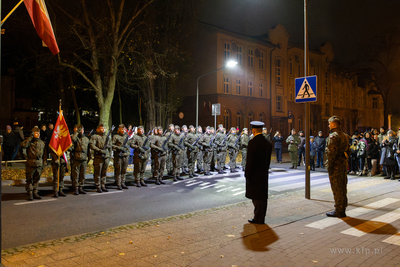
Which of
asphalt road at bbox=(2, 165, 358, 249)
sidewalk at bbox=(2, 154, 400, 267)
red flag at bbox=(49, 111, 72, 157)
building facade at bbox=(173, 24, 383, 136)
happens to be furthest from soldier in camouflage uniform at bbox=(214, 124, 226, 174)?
building facade at bbox=(173, 24, 383, 136)

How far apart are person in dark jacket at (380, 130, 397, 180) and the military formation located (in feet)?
19.3

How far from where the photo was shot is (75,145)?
994 centimetres

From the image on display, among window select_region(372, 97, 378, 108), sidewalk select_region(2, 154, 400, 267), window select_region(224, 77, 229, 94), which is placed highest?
window select_region(372, 97, 378, 108)

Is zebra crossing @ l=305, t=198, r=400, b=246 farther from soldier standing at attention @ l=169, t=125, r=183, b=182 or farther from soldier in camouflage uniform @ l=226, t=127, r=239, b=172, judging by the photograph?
soldier in camouflage uniform @ l=226, t=127, r=239, b=172

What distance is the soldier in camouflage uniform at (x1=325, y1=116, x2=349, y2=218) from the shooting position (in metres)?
6.99

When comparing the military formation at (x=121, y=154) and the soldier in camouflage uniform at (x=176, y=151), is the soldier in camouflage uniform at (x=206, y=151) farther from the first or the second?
the soldier in camouflage uniform at (x=176, y=151)

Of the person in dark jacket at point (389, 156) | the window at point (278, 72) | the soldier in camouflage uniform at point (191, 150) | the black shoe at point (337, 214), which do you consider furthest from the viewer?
the window at point (278, 72)

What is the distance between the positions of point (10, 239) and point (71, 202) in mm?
2983

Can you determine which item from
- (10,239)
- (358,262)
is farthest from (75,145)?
(358,262)

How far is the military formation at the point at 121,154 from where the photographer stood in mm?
8953

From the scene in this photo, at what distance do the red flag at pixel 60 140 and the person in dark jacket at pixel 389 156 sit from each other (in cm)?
1230

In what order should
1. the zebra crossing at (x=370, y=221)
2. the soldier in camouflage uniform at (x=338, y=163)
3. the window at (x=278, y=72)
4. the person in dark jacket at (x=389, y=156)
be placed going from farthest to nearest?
the window at (x=278, y=72), the person in dark jacket at (x=389, y=156), the soldier in camouflage uniform at (x=338, y=163), the zebra crossing at (x=370, y=221)

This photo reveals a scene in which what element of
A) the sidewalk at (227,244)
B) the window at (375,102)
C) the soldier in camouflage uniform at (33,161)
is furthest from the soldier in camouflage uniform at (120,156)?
the window at (375,102)

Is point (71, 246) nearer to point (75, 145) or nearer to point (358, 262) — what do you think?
point (358, 262)
